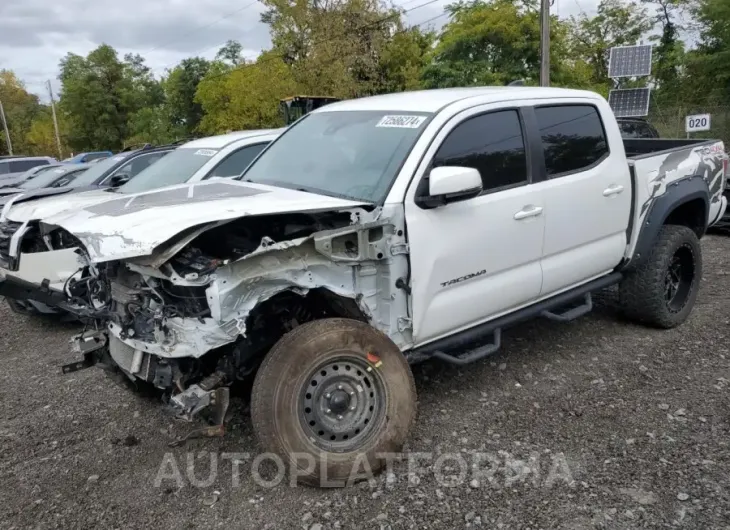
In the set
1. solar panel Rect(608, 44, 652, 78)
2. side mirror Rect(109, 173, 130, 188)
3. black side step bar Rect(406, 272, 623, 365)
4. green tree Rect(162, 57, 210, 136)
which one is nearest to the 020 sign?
solar panel Rect(608, 44, 652, 78)

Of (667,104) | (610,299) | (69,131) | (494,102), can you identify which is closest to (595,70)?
(667,104)

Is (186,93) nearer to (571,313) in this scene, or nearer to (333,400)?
(571,313)

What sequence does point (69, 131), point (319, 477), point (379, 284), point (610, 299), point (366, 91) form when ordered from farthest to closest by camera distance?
point (69, 131)
point (366, 91)
point (610, 299)
point (379, 284)
point (319, 477)

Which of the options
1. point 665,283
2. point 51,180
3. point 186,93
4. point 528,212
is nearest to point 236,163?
point 528,212

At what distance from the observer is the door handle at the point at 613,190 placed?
4398 mm

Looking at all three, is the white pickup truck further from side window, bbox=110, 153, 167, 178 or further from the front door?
side window, bbox=110, 153, 167, 178

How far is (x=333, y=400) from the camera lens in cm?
316

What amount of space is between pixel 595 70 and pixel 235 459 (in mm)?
31654

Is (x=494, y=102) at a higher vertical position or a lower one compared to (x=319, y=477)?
higher

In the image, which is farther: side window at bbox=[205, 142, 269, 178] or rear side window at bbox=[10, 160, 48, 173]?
rear side window at bbox=[10, 160, 48, 173]

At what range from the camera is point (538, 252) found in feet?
13.1

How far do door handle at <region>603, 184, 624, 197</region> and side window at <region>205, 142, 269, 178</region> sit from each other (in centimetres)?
386

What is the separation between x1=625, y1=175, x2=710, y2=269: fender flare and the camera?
4.73 metres

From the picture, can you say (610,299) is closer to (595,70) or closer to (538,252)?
(538,252)
